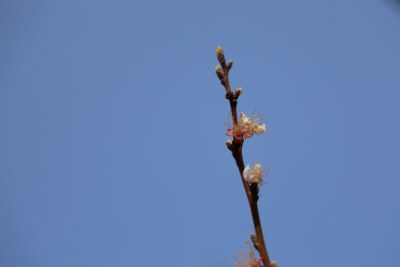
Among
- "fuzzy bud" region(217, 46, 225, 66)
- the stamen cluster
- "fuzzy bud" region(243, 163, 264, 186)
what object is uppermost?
"fuzzy bud" region(217, 46, 225, 66)

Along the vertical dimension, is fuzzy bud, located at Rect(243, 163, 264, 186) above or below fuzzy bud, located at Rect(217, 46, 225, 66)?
below

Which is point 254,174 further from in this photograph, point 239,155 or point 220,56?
point 220,56

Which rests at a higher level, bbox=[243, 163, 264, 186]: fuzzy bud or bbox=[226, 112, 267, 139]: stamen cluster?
bbox=[226, 112, 267, 139]: stamen cluster

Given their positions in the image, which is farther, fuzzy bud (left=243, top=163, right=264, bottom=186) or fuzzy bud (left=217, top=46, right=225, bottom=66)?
fuzzy bud (left=217, top=46, right=225, bottom=66)

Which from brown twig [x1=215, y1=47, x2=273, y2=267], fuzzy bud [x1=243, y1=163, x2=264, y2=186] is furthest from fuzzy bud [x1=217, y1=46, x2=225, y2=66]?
fuzzy bud [x1=243, y1=163, x2=264, y2=186]

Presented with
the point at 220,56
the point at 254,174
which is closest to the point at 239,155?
the point at 254,174

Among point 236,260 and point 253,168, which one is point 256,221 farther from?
point 236,260

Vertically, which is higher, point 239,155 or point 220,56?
point 220,56

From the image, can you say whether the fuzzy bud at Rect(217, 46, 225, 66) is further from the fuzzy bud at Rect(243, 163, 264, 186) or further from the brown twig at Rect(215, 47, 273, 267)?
the fuzzy bud at Rect(243, 163, 264, 186)

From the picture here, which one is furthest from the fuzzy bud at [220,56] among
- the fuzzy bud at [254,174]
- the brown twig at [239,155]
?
the fuzzy bud at [254,174]
